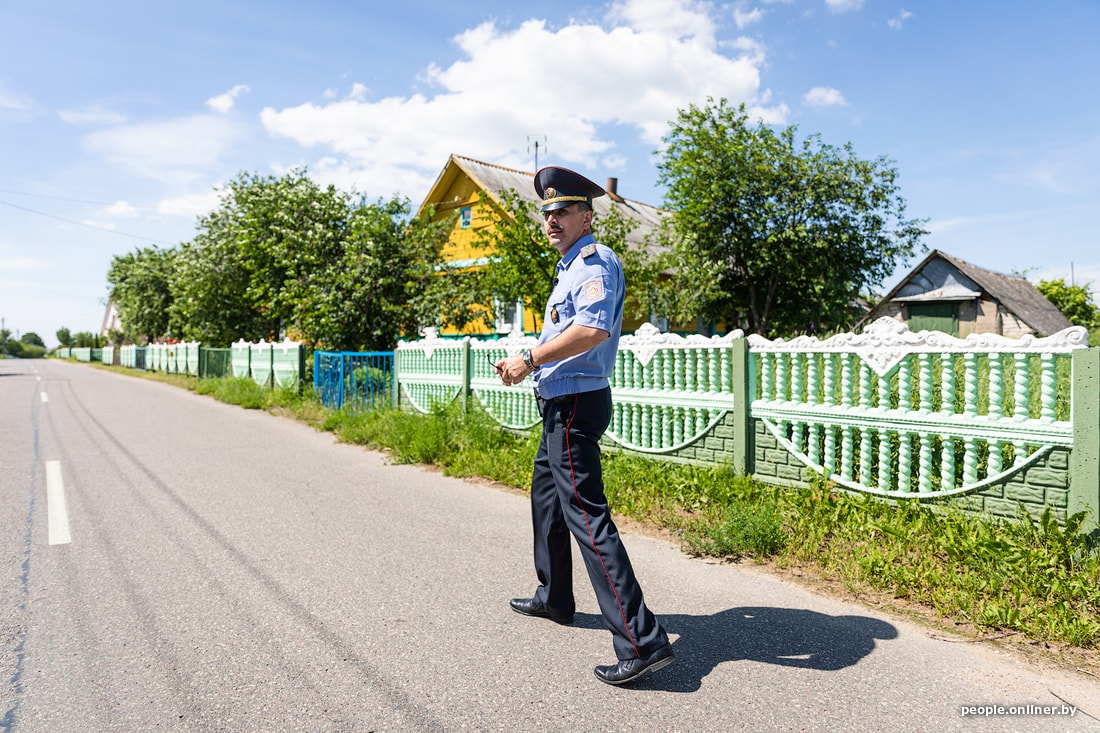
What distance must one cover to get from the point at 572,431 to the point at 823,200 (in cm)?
1716

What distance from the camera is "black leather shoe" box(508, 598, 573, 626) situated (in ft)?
10.9

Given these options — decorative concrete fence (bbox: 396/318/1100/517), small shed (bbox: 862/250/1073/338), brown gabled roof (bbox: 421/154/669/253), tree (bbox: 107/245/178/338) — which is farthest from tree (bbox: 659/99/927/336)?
tree (bbox: 107/245/178/338)

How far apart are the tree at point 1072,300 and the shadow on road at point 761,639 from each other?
47364 millimetres

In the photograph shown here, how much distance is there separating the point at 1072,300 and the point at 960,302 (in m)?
24.4

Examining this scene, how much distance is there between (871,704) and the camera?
255cm

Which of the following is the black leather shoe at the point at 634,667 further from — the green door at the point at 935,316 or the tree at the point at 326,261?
the green door at the point at 935,316

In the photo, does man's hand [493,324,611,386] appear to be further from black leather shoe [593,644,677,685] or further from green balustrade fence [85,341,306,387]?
green balustrade fence [85,341,306,387]

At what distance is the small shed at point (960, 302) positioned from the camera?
2497cm

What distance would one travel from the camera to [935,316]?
86.7 feet

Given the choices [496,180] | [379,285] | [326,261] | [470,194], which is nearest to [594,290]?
[379,285]

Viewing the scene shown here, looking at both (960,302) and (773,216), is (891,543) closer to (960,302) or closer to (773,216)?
(773,216)

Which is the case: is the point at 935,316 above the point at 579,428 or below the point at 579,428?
above

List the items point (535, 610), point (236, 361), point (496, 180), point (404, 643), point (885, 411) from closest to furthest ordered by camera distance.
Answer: point (404, 643)
point (535, 610)
point (885, 411)
point (236, 361)
point (496, 180)

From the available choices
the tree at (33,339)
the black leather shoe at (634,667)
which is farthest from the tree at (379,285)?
the tree at (33,339)
